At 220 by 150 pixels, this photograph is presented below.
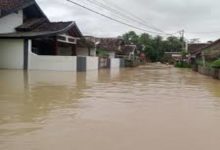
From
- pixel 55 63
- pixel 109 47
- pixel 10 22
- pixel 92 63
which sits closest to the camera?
pixel 55 63

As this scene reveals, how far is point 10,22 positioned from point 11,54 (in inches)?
130

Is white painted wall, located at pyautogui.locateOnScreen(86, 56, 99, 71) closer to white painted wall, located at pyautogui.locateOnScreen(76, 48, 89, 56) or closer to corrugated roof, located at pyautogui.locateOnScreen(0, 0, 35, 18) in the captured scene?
white painted wall, located at pyautogui.locateOnScreen(76, 48, 89, 56)

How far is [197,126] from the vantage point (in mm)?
8539

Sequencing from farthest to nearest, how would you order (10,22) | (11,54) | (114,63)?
(114,63)
(10,22)
(11,54)

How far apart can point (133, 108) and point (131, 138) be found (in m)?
3.88

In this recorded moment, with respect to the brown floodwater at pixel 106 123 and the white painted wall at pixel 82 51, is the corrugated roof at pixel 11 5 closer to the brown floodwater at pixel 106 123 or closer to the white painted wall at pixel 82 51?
the white painted wall at pixel 82 51

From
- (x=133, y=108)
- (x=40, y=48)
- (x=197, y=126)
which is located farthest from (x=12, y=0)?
(x=197, y=126)

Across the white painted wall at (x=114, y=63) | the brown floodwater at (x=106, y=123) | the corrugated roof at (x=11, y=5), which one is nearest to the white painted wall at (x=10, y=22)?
the corrugated roof at (x=11, y=5)

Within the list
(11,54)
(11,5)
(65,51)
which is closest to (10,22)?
(11,5)

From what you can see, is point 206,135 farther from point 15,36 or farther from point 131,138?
point 15,36

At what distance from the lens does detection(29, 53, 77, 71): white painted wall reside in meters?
29.3

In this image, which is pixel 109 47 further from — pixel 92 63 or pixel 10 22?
pixel 10 22

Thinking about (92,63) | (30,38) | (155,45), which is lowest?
(92,63)

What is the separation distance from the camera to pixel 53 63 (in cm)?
2945
